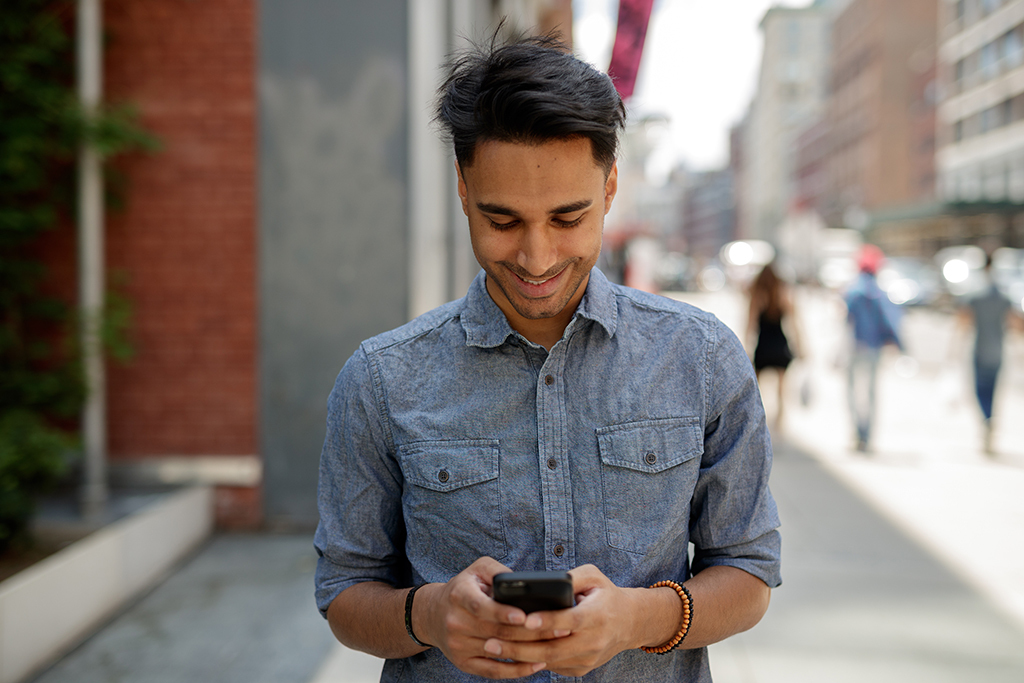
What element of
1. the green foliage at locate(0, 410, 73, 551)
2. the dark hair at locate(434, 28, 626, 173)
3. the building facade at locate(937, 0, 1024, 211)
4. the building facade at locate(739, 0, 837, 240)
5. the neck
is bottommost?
the green foliage at locate(0, 410, 73, 551)

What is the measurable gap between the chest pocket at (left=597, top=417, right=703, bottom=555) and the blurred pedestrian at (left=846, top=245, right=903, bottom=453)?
7.54 metres

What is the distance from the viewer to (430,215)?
5.81 metres

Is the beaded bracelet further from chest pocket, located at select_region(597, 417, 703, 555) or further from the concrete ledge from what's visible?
the concrete ledge

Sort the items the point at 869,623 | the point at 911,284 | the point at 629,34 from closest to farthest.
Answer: the point at 629,34, the point at 869,623, the point at 911,284

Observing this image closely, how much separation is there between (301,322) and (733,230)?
17047 cm

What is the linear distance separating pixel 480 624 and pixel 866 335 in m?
8.02

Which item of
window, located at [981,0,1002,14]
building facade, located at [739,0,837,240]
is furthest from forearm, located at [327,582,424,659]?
building facade, located at [739,0,837,240]

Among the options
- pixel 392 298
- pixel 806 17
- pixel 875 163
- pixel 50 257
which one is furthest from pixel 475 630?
pixel 806 17

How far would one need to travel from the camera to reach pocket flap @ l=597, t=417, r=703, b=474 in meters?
1.44

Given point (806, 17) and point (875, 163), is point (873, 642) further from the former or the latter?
point (806, 17)

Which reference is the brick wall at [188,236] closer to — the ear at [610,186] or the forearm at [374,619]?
the forearm at [374,619]

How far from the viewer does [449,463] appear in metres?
1.44

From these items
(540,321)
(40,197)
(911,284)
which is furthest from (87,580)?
(911,284)

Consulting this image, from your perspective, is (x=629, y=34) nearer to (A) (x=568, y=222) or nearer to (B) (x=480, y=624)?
(A) (x=568, y=222)
